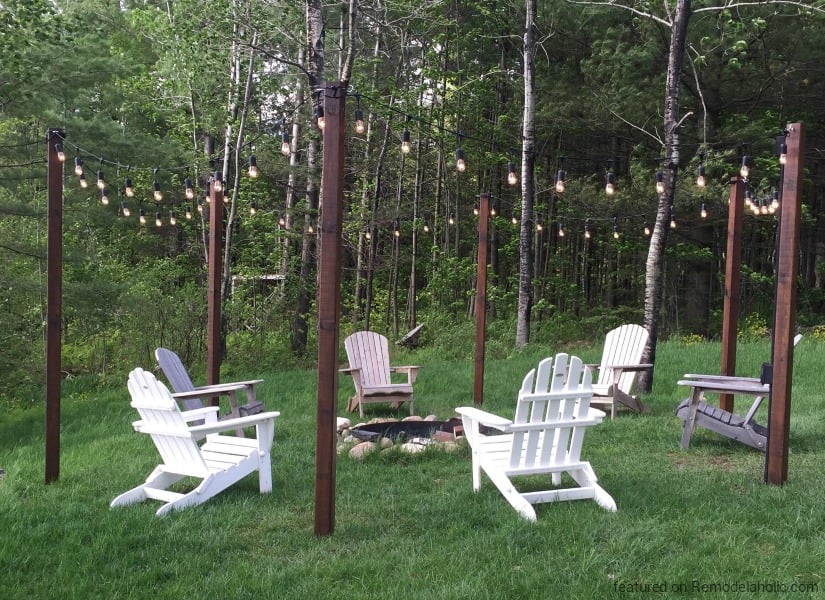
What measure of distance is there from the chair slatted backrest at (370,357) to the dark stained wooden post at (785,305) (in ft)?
12.7

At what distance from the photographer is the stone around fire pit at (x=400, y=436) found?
4.83 m

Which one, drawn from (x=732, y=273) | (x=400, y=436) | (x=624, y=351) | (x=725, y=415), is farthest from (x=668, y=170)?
(x=400, y=436)

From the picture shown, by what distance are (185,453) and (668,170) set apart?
546 centimetres

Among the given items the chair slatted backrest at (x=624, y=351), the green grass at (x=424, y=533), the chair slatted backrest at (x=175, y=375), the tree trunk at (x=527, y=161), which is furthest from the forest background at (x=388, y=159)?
the green grass at (x=424, y=533)

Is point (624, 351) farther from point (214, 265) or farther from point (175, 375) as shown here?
point (175, 375)

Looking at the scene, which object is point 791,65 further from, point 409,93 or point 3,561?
point 3,561

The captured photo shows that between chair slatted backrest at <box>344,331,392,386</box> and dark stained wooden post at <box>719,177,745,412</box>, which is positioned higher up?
dark stained wooden post at <box>719,177,745,412</box>

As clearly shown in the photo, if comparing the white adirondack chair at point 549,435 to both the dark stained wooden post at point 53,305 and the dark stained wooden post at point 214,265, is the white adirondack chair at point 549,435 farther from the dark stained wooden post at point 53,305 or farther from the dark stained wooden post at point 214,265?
the dark stained wooden post at point 214,265

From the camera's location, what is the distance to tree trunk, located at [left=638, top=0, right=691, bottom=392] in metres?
6.88

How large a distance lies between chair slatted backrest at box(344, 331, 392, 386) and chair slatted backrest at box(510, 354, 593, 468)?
11.2 feet

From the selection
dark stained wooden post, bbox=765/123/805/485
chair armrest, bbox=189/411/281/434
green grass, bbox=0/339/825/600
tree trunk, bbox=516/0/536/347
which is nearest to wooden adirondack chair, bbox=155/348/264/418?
green grass, bbox=0/339/825/600

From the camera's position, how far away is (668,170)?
6.93 metres

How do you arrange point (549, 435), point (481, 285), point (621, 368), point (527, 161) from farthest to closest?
point (527, 161)
point (481, 285)
point (621, 368)
point (549, 435)

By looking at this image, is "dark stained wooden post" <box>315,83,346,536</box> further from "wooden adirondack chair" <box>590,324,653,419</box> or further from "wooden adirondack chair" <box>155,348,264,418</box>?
"wooden adirondack chair" <box>590,324,653,419</box>
